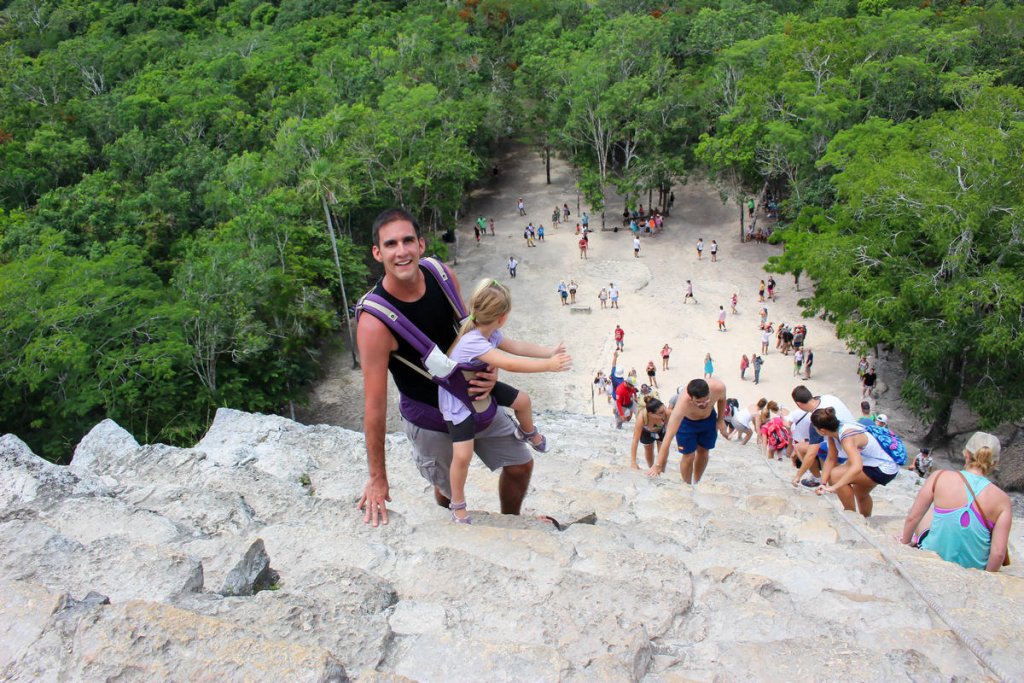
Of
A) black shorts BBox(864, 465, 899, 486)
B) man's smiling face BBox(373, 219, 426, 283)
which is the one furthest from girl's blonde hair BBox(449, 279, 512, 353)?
black shorts BBox(864, 465, 899, 486)

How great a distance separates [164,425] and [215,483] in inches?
589

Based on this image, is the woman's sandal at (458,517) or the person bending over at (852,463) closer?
the woman's sandal at (458,517)

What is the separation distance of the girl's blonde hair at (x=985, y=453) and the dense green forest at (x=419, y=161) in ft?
40.6

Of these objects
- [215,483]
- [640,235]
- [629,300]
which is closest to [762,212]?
[640,235]

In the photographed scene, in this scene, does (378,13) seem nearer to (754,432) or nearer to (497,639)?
(754,432)

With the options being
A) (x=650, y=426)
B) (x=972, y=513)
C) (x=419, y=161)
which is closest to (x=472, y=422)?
(x=972, y=513)

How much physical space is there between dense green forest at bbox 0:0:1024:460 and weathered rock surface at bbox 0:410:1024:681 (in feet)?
44.4

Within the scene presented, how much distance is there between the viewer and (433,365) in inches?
169

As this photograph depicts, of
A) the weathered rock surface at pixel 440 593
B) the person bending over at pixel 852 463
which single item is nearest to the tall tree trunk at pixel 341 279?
the weathered rock surface at pixel 440 593

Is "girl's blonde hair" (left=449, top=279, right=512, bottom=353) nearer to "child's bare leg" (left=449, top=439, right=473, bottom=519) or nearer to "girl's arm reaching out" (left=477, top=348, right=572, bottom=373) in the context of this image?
"girl's arm reaching out" (left=477, top=348, right=572, bottom=373)

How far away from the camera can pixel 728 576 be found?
4496 millimetres

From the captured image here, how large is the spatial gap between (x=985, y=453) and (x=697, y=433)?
9.66 ft

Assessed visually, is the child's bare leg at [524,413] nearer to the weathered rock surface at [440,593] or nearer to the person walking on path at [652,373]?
the weathered rock surface at [440,593]

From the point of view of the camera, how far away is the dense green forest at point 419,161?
17969mm
